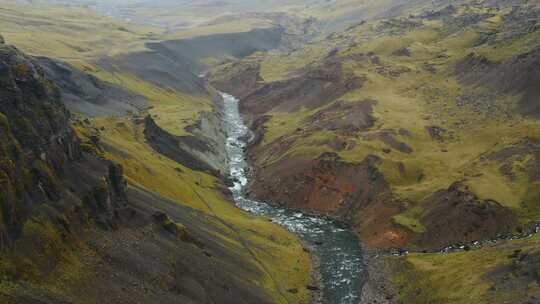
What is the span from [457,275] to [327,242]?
24.6 metres

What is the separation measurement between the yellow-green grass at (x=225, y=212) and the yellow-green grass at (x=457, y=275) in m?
13.6

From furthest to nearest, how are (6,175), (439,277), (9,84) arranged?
(439,277) < (9,84) < (6,175)

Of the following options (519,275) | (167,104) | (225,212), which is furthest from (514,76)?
(167,104)

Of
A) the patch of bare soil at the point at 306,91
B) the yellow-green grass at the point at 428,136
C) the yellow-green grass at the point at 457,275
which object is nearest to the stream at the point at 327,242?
the yellow-green grass at the point at 457,275

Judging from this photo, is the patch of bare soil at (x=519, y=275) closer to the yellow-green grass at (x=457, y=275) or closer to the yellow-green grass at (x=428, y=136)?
the yellow-green grass at (x=457, y=275)

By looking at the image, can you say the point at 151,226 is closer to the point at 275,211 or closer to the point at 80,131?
the point at 80,131

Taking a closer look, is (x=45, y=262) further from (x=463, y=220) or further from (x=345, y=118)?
(x=345, y=118)

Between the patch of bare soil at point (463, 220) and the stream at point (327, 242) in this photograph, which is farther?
the patch of bare soil at point (463, 220)

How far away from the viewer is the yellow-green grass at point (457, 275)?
69.2 m

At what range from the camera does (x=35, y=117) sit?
202ft

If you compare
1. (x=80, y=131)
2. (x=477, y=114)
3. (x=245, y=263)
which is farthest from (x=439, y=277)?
(x=477, y=114)

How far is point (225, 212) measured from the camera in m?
99.6

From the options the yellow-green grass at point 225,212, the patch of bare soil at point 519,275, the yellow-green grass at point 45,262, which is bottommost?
the yellow-green grass at point 225,212

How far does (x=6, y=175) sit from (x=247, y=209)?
62120mm
